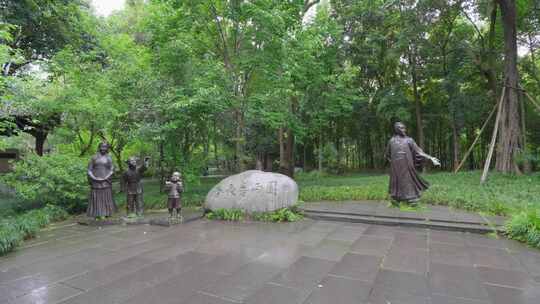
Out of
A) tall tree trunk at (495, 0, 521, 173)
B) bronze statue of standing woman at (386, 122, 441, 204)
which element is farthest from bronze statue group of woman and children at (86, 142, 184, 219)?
tall tree trunk at (495, 0, 521, 173)

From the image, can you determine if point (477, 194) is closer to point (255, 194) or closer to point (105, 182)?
point (255, 194)

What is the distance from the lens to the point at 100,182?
6.71 meters

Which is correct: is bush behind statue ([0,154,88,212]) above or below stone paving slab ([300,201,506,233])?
above

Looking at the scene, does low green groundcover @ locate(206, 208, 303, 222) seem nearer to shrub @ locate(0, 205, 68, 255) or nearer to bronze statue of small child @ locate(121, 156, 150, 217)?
bronze statue of small child @ locate(121, 156, 150, 217)

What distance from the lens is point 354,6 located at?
550 inches

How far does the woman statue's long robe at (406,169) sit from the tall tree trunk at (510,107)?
23.1 ft

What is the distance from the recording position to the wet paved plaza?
9.69ft

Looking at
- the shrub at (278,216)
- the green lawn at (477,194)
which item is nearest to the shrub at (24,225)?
the shrub at (278,216)

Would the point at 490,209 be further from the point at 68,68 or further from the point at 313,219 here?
the point at 68,68

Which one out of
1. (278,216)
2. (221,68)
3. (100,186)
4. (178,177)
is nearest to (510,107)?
(278,216)

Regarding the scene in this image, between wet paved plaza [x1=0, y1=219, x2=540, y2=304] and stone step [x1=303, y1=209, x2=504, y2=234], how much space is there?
0.96 feet

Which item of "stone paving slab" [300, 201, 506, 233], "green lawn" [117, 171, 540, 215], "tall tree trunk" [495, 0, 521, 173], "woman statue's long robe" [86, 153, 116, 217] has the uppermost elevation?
"tall tree trunk" [495, 0, 521, 173]

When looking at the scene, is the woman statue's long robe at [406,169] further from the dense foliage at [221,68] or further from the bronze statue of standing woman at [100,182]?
the bronze statue of standing woman at [100,182]

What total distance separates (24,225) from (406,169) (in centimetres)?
862
